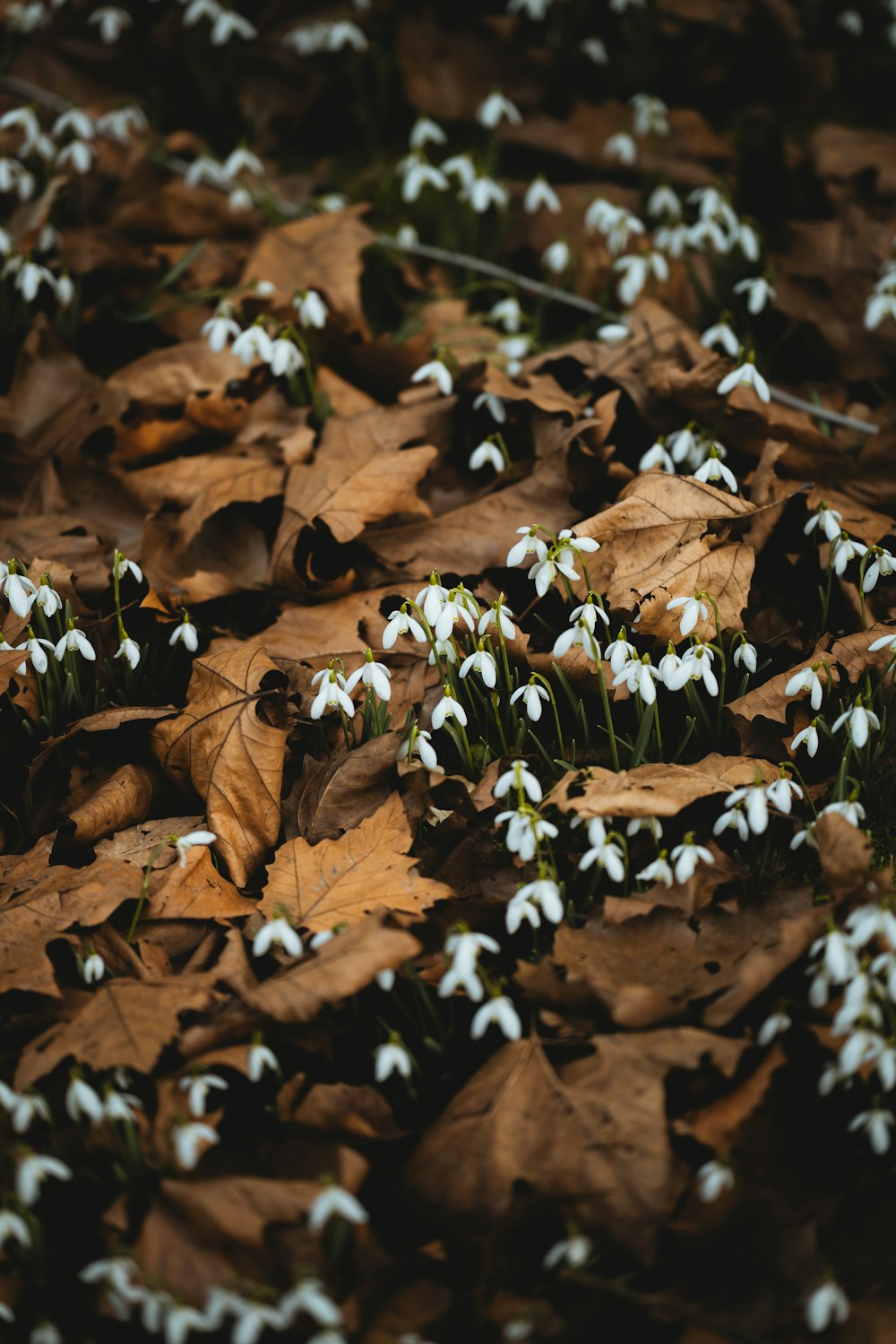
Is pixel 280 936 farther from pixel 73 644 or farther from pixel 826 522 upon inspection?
pixel 826 522

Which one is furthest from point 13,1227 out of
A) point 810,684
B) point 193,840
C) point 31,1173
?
point 810,684

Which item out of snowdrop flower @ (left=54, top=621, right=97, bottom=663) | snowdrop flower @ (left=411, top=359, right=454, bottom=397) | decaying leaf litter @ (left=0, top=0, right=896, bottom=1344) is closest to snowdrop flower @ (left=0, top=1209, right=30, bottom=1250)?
decaying leaf litter @ (left=0, top=0, right=896, bottom=1344)

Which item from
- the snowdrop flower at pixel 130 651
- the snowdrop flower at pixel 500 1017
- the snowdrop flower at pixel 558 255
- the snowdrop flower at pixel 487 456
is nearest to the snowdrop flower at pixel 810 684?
the snowdrop flower at pixel 500 1017

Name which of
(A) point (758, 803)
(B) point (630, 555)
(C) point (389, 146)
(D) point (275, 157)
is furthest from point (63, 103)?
(A) point (758, 803)

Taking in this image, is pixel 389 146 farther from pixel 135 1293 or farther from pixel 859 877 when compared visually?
pixel 135 1293

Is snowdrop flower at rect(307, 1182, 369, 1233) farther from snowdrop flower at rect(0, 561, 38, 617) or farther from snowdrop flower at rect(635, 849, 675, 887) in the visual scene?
snowdrop flower at rect(0, 561, 38, 617)

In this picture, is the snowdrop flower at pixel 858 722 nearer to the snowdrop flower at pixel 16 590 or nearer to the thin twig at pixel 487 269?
the thin twig at pixel 487 269
